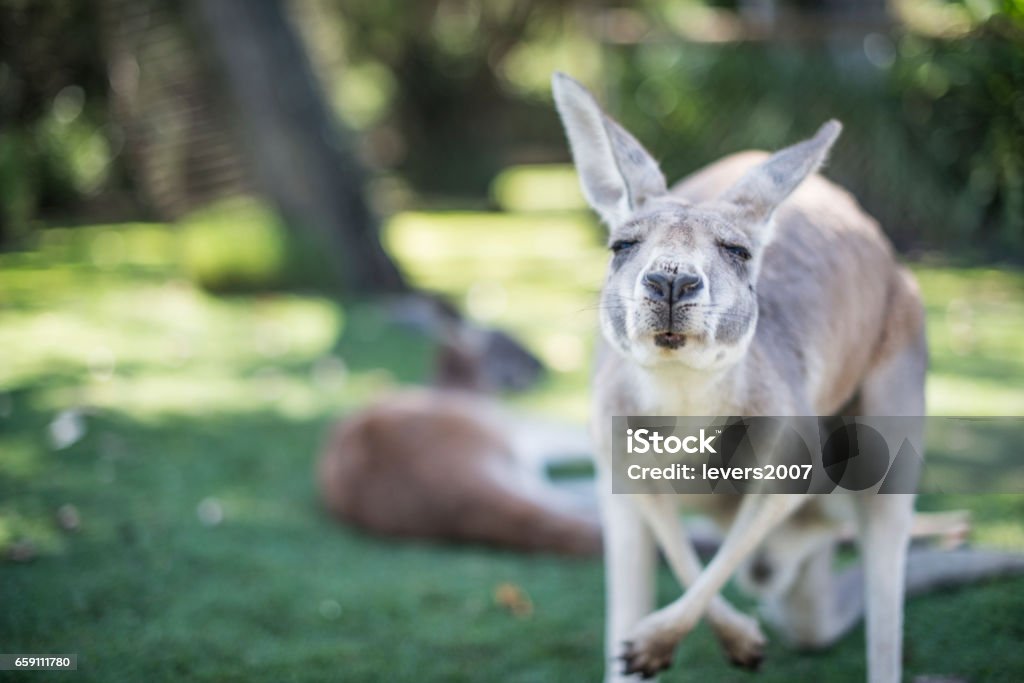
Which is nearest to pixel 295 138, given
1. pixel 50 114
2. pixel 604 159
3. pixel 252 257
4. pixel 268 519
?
pixel 252 257

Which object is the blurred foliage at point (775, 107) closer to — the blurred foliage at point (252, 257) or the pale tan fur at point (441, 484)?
the blurred foliage at point (252, 257)

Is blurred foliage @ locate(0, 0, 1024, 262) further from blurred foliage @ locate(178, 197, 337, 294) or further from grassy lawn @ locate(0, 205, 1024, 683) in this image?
grassy lawn @ locate(0, 205, 1024, 683)

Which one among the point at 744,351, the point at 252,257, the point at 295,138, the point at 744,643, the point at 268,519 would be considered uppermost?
the point at 295,138

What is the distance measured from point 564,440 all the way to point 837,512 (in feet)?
6.03

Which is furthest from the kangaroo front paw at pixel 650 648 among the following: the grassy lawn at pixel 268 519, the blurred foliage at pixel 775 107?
the blurred foliage at pixel 775 107

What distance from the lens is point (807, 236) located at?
2.39 meters

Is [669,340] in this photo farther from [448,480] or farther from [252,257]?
[252,257]

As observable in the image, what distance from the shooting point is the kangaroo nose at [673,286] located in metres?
1.86

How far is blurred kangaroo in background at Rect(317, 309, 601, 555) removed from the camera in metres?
3.38

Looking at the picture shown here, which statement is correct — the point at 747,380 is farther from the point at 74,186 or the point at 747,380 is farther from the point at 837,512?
the point at 74,186

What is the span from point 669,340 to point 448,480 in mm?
1753

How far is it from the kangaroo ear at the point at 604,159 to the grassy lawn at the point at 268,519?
0.26 metres

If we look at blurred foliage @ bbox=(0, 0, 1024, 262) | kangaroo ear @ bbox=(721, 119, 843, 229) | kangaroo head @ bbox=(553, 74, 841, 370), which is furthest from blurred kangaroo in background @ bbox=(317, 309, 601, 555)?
blurred foliage @ bbox=(0, 0, 1024, 262)

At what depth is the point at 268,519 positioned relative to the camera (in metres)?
3.64
